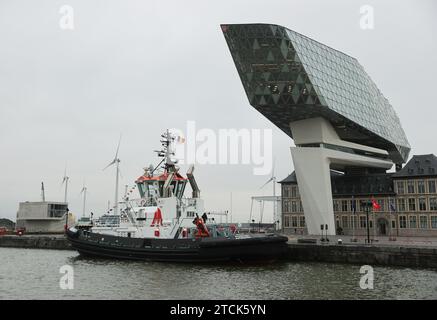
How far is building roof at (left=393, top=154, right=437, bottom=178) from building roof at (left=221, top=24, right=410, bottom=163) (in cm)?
702

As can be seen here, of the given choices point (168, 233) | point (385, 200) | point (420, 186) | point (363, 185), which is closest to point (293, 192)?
point (363, 185)

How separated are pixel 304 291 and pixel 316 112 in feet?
137

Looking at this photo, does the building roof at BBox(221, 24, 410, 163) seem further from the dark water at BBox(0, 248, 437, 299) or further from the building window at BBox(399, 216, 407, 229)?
the dark water at BBox(0, 248, 437, 299)

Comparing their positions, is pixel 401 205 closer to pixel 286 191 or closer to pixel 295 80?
pixel 286 191

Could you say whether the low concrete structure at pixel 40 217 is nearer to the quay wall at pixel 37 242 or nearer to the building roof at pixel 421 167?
the quay wall at pixel 37 242

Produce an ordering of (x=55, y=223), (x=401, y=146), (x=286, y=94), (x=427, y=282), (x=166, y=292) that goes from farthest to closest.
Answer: (x=55, y=223), (x=401, y=146), (x=286, y=94), (x=427, y=282), (x=166, y=292)

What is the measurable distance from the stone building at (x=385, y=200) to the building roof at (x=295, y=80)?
26.6ft

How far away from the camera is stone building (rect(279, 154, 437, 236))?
216 ft

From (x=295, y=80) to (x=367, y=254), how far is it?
2906cm

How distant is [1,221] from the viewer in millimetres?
130500

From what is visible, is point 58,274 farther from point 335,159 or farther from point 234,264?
point 335,159

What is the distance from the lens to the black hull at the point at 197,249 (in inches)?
1347

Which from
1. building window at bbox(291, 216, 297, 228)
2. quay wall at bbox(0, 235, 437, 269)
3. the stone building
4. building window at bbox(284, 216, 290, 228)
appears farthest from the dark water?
building window at bbox(284, 216, 290, 228)
